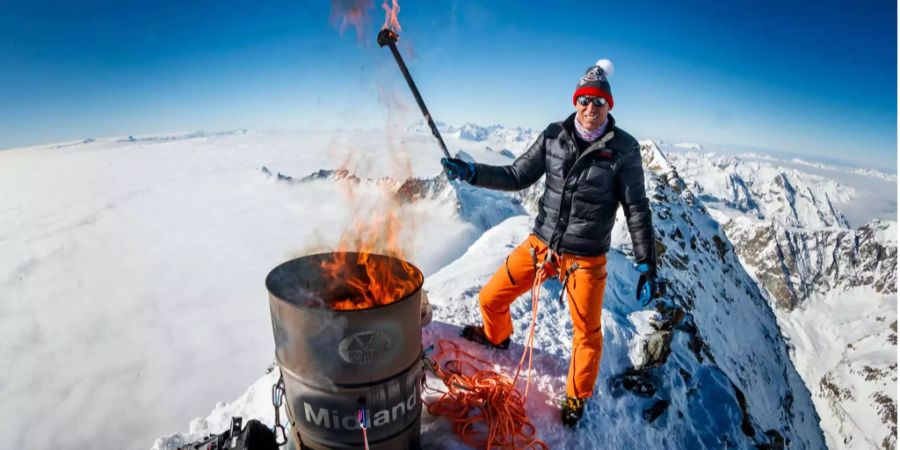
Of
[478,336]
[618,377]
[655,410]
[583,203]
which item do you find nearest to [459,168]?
[583,203]

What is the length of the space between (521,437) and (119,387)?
112m

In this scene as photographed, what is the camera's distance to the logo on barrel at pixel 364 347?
8.49 ft

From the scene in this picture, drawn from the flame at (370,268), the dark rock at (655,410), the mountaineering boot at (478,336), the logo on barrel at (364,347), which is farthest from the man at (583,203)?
the logo on barrel at (364,347)

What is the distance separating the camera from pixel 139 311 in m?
107

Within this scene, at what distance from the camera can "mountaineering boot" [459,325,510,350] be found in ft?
17.9

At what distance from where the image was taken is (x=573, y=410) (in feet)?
14.3

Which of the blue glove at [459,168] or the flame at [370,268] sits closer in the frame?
the flame at [370,268]

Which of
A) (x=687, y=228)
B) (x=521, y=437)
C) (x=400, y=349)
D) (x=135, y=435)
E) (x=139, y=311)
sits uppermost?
(x=400, y=349)

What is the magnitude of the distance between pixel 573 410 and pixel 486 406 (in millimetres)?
968

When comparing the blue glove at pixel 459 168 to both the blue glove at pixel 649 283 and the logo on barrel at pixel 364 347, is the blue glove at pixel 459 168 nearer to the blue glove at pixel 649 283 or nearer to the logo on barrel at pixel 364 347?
the blue glove at pixel 649 283

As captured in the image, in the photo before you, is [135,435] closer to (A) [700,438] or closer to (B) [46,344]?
(B) [46,344]

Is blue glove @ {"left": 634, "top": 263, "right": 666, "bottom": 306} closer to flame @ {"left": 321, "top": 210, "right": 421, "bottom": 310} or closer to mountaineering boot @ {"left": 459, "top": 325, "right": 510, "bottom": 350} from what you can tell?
mountaineering boot @ {"left": 459, "top": 325, "right": 510, "bottom": 350}

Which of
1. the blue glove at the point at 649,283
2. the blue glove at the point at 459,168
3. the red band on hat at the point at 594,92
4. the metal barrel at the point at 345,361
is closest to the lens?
the metal barrel at the point at 345,361

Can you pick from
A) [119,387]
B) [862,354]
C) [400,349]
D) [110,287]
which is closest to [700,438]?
[400,349]
